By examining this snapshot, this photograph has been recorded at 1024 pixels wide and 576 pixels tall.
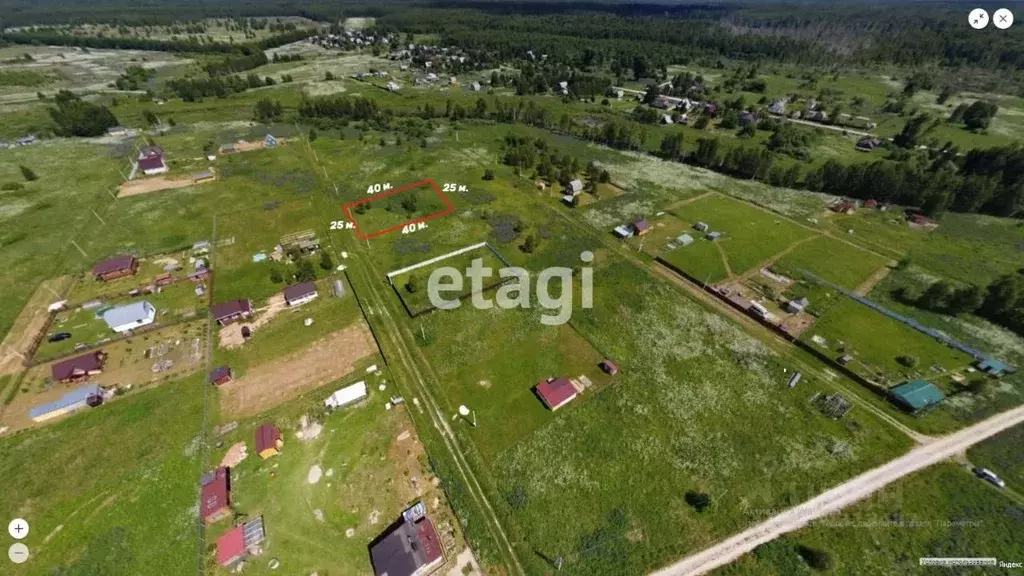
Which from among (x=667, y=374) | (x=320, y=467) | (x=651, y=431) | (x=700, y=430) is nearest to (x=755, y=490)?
(x=700, y=430)

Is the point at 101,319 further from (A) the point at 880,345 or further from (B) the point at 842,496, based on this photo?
(A) the point at 880,345

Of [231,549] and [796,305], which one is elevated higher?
[796,305]

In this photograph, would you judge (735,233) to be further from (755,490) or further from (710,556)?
(710,556)

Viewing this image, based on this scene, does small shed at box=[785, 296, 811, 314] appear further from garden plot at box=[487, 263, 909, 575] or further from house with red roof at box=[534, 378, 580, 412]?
house with red roof at box=[534, 378, 580, 412]

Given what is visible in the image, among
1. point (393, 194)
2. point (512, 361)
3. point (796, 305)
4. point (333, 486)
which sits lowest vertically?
point (333, 486)

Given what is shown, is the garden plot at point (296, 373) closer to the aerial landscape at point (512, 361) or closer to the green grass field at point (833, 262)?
the aerial landscape at point (512, 361)

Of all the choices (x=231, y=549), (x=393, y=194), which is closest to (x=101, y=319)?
(x=231, y=549)
